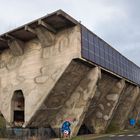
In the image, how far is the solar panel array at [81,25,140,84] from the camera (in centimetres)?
3020

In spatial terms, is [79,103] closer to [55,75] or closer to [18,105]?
[55,75]

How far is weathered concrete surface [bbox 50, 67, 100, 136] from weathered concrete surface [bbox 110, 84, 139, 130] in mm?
13512

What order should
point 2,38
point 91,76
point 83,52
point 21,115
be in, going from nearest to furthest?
point 83,52 → point 91,76 → point 2,38 → point 21,115

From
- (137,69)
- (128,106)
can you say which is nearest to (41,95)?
(128,106)

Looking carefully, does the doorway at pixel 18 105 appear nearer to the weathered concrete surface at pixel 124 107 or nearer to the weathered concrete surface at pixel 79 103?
the weathered concrete surface at pixel 79 103

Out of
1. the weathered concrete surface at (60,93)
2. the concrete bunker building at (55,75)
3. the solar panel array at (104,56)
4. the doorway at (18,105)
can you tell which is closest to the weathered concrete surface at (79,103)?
the concrete bunker building at (55,75)

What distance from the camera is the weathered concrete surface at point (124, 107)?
143ft

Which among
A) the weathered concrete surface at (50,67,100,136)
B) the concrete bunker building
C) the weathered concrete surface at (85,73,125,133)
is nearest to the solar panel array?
the concrete bunker building

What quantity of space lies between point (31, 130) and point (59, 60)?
26.5 ft

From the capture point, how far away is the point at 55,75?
96.0 feet

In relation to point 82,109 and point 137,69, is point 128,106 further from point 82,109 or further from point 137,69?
point 82,109

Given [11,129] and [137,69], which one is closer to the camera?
[11,129]

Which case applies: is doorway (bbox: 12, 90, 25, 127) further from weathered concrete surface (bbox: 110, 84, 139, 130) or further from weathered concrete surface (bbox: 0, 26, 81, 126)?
weathered concrete surface (bbox: 110, 84, 139, 130)

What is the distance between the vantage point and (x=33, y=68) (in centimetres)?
3219
